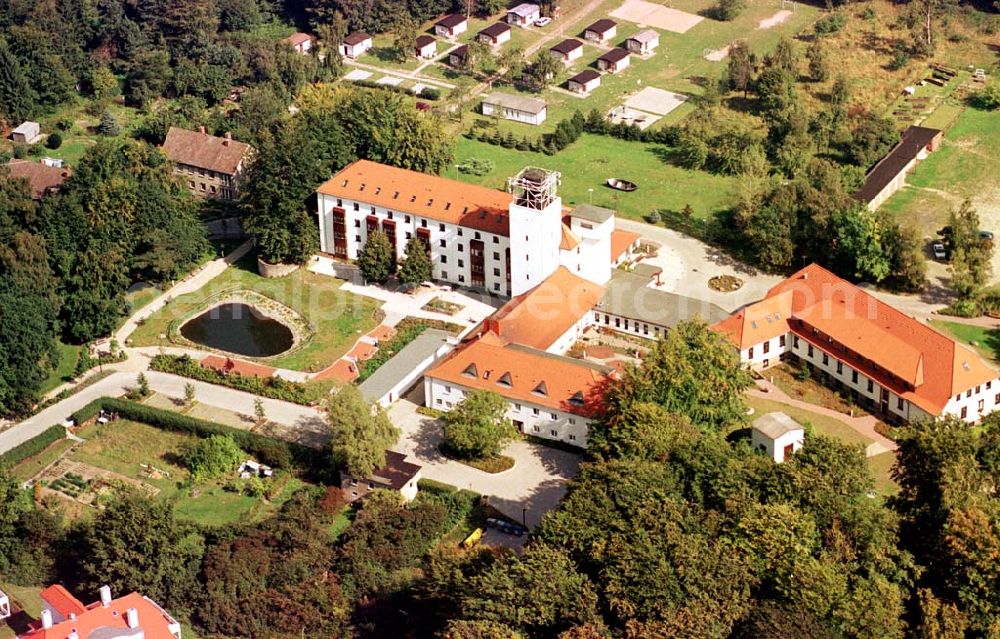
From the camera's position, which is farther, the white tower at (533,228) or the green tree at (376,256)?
the green tree at (376,256)

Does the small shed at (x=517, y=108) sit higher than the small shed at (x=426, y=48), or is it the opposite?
the small shed at (x=426, y=48)

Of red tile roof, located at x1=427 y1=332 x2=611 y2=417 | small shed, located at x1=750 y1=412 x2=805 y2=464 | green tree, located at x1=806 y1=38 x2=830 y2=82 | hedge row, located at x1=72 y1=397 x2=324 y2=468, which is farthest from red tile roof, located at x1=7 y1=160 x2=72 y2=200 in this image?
green tree, located at x1=806 y1=38 x2=830 y2=82

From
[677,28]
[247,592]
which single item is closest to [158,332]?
[247,592]

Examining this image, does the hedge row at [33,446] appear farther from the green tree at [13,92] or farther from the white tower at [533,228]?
the green tree at [13,92]

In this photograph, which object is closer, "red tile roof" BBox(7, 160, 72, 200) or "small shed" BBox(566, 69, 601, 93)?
"red tile roof" BBox(7, 160, 72, 200)

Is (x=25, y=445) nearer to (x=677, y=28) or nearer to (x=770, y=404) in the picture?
(x=770, y=404)

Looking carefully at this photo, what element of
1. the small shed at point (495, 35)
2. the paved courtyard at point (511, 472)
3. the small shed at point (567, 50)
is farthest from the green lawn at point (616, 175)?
the paved courtyard at point (511, 472)

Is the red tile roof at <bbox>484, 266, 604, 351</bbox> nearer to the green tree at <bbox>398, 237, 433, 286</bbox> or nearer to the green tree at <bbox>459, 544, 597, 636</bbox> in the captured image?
the green tree at <bbox>398, 237, 433, 286</bbox>
